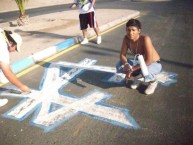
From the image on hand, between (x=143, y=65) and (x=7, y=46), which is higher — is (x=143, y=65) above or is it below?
below

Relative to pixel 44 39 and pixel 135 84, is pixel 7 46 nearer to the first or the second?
pixel 135 84

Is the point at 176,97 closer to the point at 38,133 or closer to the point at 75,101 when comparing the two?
the point at 75,101

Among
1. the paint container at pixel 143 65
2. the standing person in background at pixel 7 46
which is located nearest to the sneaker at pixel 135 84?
the paint container at pixel 143 65

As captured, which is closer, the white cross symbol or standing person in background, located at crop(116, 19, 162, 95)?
the white cross symbol

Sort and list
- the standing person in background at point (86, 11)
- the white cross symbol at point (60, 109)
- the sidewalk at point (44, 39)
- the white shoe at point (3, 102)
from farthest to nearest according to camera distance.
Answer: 1. the standing person in background at point (86, 11)
2. the sidewalk at point (44, 39)
3. the white shoe at point (3, 102)
4. the white cross symbol at point (60, 109)

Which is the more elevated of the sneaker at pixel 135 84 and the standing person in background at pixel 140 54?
the standing person in background at pixel 140 54

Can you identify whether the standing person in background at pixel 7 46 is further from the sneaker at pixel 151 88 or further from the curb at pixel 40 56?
the sneaker at pixel 151 88

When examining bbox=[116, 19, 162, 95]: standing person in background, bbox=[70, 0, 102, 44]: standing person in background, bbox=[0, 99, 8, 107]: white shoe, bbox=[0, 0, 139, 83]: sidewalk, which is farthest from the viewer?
bbox=[70, 0, 102, 44]: standing person in background

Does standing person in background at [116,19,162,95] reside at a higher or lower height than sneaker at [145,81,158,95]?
higher

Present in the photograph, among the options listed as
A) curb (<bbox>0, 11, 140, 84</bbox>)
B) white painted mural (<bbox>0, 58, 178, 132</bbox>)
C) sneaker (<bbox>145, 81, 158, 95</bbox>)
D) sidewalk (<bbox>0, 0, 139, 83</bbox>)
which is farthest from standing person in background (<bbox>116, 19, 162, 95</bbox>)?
sidewalk (<bbox>0, 0, 139, 83</bbox>)

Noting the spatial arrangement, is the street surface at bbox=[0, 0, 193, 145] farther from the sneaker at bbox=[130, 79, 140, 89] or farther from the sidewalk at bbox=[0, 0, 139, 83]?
the sidewalk at bbox=[0, 0, 139, 83]

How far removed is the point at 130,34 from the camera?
12.2ft

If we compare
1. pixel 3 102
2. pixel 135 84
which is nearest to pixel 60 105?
pixel 3 102

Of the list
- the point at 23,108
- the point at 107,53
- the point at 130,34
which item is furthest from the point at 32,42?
the point at 130,34
